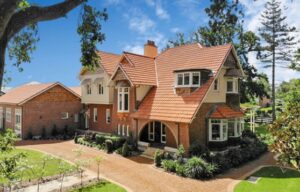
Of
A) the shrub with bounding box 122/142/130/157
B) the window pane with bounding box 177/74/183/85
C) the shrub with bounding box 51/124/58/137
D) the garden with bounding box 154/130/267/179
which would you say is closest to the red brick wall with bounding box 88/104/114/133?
the shrub with bounding box 51/124/58/137

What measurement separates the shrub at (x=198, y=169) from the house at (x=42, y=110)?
74.6ft

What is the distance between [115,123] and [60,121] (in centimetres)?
1071

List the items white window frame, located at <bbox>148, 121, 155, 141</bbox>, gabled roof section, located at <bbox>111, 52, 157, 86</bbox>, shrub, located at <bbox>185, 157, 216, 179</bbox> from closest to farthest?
shrub, located at <bbox>185, 157, 216, 179</bbox> → gabled roof section, located at <bbox>111, 52, 157, 86</bbox> → white window frame, located at <bbox>148, 121, 155, 141</bbox>

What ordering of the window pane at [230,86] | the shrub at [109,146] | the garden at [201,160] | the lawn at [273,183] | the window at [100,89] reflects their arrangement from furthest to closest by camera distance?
the window at [100,89] → the window pane at [230,86] → the shrub at [109,146] → the garden at [201,160] → the lawn at [273,183]

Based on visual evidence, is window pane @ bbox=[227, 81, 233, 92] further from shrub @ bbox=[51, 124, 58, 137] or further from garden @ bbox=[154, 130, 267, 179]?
shrub @ bbox=[51, 124, 58, 137]

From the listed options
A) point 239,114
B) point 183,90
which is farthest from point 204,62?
point 239,114

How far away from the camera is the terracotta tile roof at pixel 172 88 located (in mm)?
21578

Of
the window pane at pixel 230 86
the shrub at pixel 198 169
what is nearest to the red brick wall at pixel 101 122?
the window pane at pixel 230 86

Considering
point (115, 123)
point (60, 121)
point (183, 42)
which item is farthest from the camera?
point (183, 42)

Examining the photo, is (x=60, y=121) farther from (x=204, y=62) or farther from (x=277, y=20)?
(x=277, y=20)

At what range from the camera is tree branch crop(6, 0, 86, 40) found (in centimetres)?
748

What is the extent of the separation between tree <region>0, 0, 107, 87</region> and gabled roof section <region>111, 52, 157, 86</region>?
15.0 meters

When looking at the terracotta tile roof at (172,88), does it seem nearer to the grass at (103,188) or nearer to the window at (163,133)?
the window at (163,133)

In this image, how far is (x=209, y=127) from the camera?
22.7m
